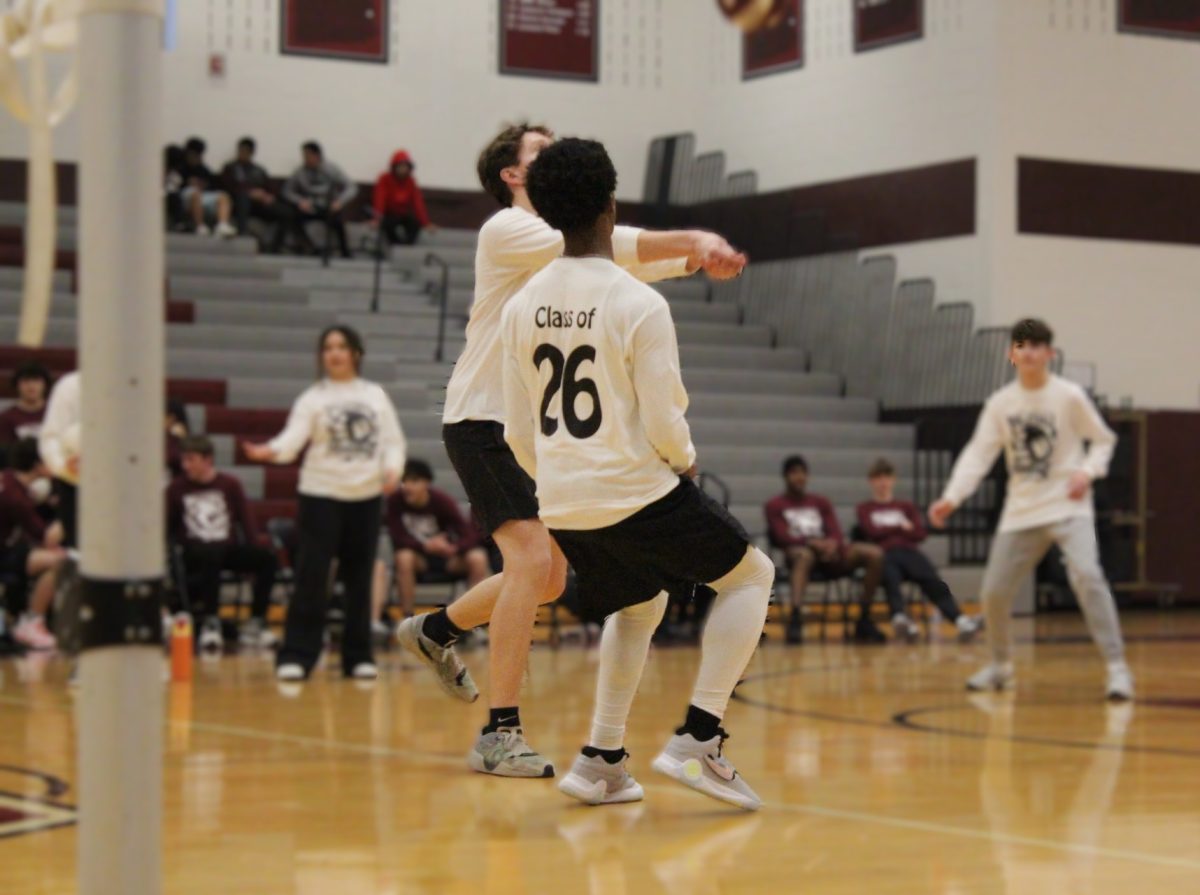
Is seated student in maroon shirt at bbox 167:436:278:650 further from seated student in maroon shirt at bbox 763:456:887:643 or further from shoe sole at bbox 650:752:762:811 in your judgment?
shoe sole at bbox 650:752:762:811

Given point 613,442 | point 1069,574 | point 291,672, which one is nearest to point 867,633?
point 1069,574

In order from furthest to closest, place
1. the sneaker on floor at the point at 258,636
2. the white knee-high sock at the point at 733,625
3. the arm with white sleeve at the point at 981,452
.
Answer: the sneaker on floor at the point at 258,636 → the arm with white sleeve at the point at 981,452 → the white knee-high sock at the point at 733,625

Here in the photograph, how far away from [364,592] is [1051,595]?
903 cm

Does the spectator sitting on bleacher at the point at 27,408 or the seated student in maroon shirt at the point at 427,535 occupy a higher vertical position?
the spectator sitting on bleacher at the point at 27,408

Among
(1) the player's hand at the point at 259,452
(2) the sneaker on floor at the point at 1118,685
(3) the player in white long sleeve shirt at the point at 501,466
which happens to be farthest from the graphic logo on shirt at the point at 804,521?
(3) the player in white long sleeve shirt at the point at 501,466

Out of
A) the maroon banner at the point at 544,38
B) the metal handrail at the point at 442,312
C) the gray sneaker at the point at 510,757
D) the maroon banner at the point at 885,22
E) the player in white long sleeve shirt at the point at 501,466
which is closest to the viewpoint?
the player in white long sleeve shirt at the point at 501,466

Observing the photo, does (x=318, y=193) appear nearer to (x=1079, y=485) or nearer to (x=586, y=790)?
(x=1079, y=485)

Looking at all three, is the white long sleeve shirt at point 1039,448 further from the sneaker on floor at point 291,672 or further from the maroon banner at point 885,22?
the maroon banner at point 885,22

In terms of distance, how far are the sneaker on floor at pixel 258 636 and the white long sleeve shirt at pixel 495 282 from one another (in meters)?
7.02

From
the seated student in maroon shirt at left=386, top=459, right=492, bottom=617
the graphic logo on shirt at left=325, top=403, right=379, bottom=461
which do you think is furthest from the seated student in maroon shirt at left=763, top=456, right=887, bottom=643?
the graphic logo on shirt at left=325, top=403, right=379, bottom=461

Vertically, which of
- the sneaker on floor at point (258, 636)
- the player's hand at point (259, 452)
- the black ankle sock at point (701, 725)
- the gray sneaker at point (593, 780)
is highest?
the player's hand at point (259, 452)

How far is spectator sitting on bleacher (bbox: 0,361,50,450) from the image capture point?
39.7 ft

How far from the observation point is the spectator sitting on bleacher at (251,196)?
18438 mm

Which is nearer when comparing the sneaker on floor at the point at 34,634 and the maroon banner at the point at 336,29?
the sneaker on floor at the point at 34,634
